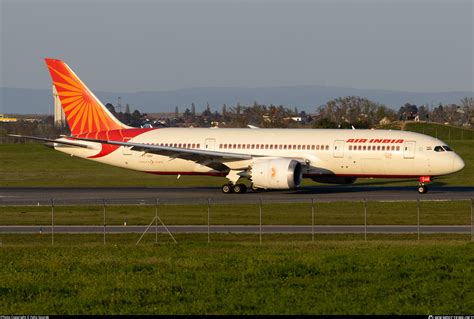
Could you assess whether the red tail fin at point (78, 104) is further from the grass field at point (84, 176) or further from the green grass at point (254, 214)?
the green grass at point (254, 214)

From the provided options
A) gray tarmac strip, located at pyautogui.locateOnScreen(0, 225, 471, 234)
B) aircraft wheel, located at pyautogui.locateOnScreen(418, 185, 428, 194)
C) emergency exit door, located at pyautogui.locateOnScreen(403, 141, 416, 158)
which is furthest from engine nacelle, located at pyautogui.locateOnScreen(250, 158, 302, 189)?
gray tarmac strip, located at pyautogui.locateOnScreen(0, 225, 471, 234)

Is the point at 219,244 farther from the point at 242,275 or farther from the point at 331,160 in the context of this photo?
the point at 331,160

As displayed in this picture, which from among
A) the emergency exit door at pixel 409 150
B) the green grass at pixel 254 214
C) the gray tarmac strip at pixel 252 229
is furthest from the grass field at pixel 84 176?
the gray tarmac strip at pixel 252 229

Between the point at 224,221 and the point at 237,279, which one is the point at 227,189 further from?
the point at 237,279

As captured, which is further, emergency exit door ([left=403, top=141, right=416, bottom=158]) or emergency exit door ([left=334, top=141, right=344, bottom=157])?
emergency exit door ([left=334, top=141, right=344, bottom=157])

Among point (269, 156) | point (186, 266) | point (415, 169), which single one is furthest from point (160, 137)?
point (186, 266)

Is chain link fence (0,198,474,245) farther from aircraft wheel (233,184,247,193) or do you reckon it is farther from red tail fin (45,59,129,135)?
red tail fin (45,59,129,135)

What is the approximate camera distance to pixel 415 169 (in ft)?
175

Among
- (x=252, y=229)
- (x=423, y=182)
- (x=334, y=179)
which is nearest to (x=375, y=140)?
(x=334, y=179)

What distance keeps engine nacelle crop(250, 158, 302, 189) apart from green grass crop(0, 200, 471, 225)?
3.81 meters

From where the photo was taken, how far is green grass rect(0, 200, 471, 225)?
4169 cm

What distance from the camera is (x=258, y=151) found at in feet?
183

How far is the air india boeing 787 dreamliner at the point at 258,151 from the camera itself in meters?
53.1

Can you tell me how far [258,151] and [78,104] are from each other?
12188 mm
